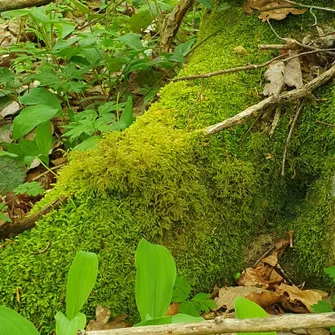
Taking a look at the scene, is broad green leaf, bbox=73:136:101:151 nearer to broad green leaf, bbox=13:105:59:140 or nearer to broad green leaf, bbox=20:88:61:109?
broad green leaf, bbox=13:105:59:140

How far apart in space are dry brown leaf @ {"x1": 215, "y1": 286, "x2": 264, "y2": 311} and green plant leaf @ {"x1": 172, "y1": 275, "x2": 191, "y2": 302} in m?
0.16

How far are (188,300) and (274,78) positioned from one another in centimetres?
125

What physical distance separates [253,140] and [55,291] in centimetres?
120

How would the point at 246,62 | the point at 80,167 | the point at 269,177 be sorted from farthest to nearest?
the point at 246,62 → the point at 269,177 → the point at 80,167

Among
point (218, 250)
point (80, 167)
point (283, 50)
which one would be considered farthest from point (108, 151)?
point (283, 50)

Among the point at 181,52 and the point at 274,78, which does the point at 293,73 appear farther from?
the point at 181,52

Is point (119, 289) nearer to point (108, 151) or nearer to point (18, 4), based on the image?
point (108, 151)

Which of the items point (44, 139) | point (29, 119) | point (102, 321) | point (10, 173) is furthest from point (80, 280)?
point (29, 119)

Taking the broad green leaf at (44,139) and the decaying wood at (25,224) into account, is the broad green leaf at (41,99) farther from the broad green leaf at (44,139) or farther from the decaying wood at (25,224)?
the decaying wood at (25,224)

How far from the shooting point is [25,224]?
6.71 feet

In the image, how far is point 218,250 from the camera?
235 cm

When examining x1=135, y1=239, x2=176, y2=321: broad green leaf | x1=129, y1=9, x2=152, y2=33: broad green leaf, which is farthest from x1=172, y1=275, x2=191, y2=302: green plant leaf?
x1=129, y1=9, x2=152, y2=33: broad green leaf

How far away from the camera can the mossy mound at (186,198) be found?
1.99m

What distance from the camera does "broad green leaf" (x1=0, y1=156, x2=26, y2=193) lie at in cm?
247
